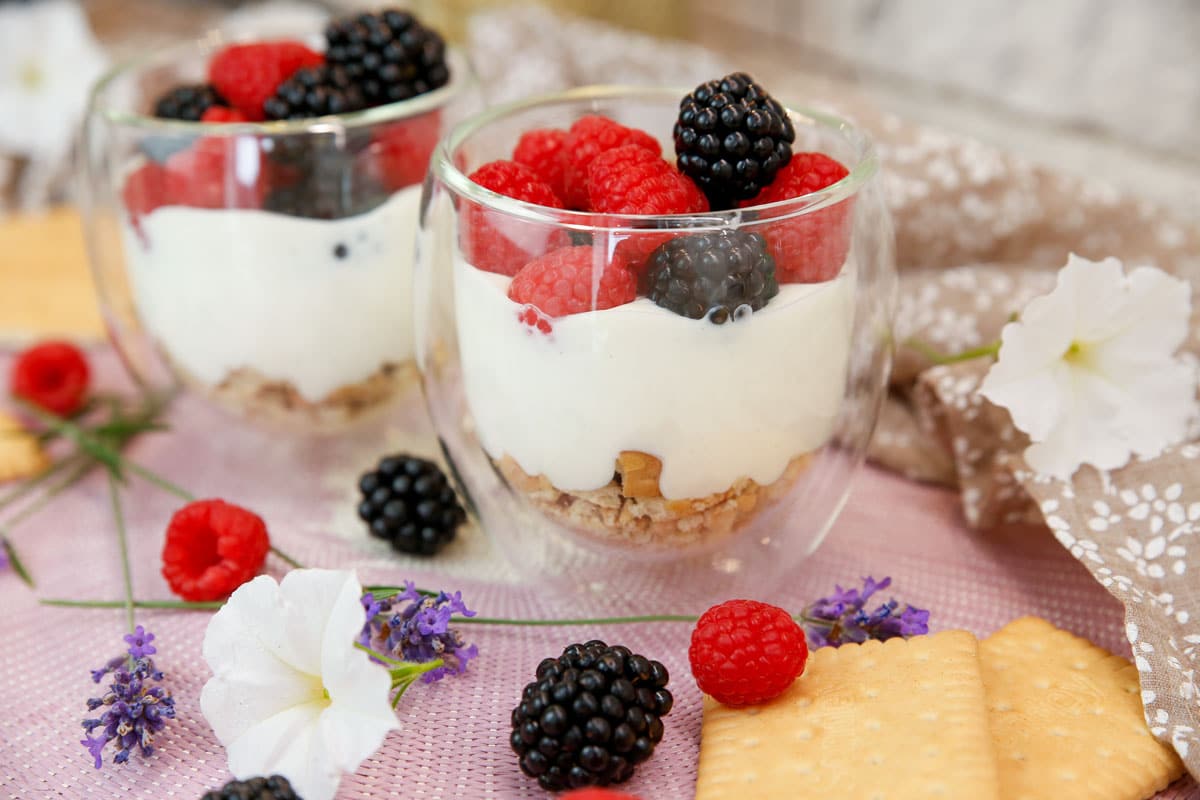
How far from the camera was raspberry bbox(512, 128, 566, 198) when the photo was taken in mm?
965

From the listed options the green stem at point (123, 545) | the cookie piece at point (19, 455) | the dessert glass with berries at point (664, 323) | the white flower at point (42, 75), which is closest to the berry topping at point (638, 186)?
the dessert glass with berries at point (664, 323)

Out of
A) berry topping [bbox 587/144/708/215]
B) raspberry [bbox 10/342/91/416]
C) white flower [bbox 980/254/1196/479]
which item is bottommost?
raspberry [bbox 10/342/91/416]

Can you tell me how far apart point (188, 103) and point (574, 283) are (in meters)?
0.57

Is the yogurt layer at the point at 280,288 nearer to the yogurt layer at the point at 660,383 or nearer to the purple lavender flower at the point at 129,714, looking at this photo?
the yogurt layer at the point at 660,383

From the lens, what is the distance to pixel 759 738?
835mm

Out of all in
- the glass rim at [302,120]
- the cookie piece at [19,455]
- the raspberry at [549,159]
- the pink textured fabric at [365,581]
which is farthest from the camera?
the cookie piece at [19,455]

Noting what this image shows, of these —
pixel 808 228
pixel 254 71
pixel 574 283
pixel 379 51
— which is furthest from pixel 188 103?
pixel 808 228

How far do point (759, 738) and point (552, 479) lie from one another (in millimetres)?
262

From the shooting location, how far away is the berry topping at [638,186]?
859mm

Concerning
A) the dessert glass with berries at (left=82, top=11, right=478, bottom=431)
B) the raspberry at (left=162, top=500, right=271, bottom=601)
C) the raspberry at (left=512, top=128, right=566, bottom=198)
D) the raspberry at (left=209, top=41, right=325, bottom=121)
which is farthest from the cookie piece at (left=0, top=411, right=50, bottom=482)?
the raspberry at (left=512, top=128, right=566, bottom=198)

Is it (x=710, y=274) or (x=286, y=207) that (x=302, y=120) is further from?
(x=710, y=274)

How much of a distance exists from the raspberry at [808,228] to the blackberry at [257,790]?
0.50 m

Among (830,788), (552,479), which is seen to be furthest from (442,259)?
(830,788)

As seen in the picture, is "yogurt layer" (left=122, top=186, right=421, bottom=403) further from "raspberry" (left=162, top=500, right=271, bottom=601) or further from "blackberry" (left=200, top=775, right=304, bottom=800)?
"blackberry" (left=200, top=775, right=304, bottom=800)
